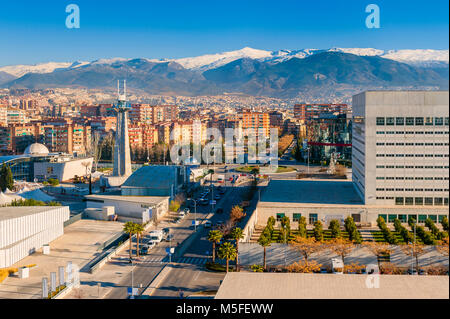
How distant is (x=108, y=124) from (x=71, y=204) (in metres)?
24.7

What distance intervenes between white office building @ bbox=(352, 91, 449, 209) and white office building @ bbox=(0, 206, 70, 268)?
837 cm

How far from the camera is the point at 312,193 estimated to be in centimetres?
1589

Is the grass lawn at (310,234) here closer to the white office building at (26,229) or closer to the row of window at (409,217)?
the row of window at (409,217)

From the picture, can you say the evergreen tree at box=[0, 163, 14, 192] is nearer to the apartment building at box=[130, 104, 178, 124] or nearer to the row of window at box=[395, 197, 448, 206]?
the row of window at box=[395, 197, 448, 206]

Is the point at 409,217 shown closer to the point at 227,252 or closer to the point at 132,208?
the point at 227,252

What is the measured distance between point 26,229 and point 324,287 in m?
7.95

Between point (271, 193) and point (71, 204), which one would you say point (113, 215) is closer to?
point (71, 204)

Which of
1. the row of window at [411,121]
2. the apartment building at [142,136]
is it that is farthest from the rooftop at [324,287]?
the apartment building at [142,136]

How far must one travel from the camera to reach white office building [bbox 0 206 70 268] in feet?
34.8

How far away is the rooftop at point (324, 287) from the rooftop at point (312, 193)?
793 cm

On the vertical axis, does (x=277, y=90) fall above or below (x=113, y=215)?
above

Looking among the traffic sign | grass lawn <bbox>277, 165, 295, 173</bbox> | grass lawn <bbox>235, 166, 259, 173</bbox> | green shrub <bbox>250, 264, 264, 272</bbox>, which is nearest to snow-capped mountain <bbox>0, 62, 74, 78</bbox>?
grass lawn <bbox>235, 166, 259, 173</bbox>

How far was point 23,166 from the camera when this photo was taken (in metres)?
23.7

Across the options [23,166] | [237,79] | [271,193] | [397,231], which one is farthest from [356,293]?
[237,79]
